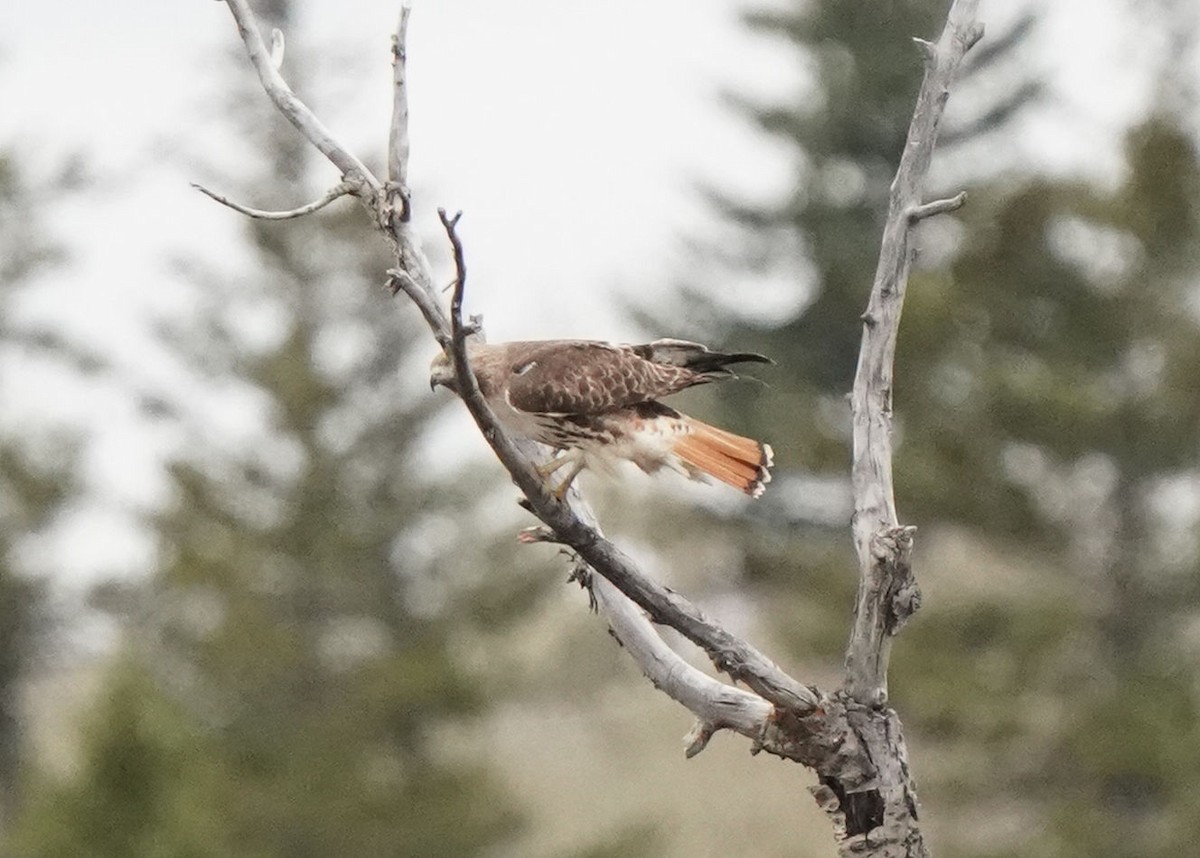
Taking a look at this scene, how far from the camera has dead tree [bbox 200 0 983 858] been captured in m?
3.33

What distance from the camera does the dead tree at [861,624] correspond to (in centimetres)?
333

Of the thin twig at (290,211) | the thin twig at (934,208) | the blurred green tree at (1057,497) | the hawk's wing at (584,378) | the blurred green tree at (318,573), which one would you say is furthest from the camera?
the blurred green tree at (318,573)

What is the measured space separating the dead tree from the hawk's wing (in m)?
0.32

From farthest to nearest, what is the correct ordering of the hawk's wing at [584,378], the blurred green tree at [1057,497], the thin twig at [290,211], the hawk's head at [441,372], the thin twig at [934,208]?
the blurred green tree at [1057,497] < the hawk's wing at [584,378] < the thin twig at [290,211] < the hawk's head at [441,372] < the thin twig at [934,208]

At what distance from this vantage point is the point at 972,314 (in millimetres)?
13227

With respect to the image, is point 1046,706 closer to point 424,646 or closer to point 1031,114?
point 424,646

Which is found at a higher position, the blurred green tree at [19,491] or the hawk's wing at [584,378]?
the blurred green tree at [19,491]

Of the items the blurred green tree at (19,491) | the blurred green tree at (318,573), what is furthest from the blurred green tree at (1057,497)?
the blurred green tree at (19,491)

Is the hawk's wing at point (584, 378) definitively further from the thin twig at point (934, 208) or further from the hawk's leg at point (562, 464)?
the thin twig at point (934, 208)

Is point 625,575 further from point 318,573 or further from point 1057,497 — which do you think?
point 318,573

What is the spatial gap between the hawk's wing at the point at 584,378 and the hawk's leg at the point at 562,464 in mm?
114

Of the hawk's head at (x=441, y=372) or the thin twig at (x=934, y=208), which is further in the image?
the hawk's head at (x=441, y=372)

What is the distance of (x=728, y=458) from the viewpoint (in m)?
3.59

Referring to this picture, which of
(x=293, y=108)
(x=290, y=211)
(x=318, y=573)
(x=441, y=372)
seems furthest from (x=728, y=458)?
(x=318, y=573)
